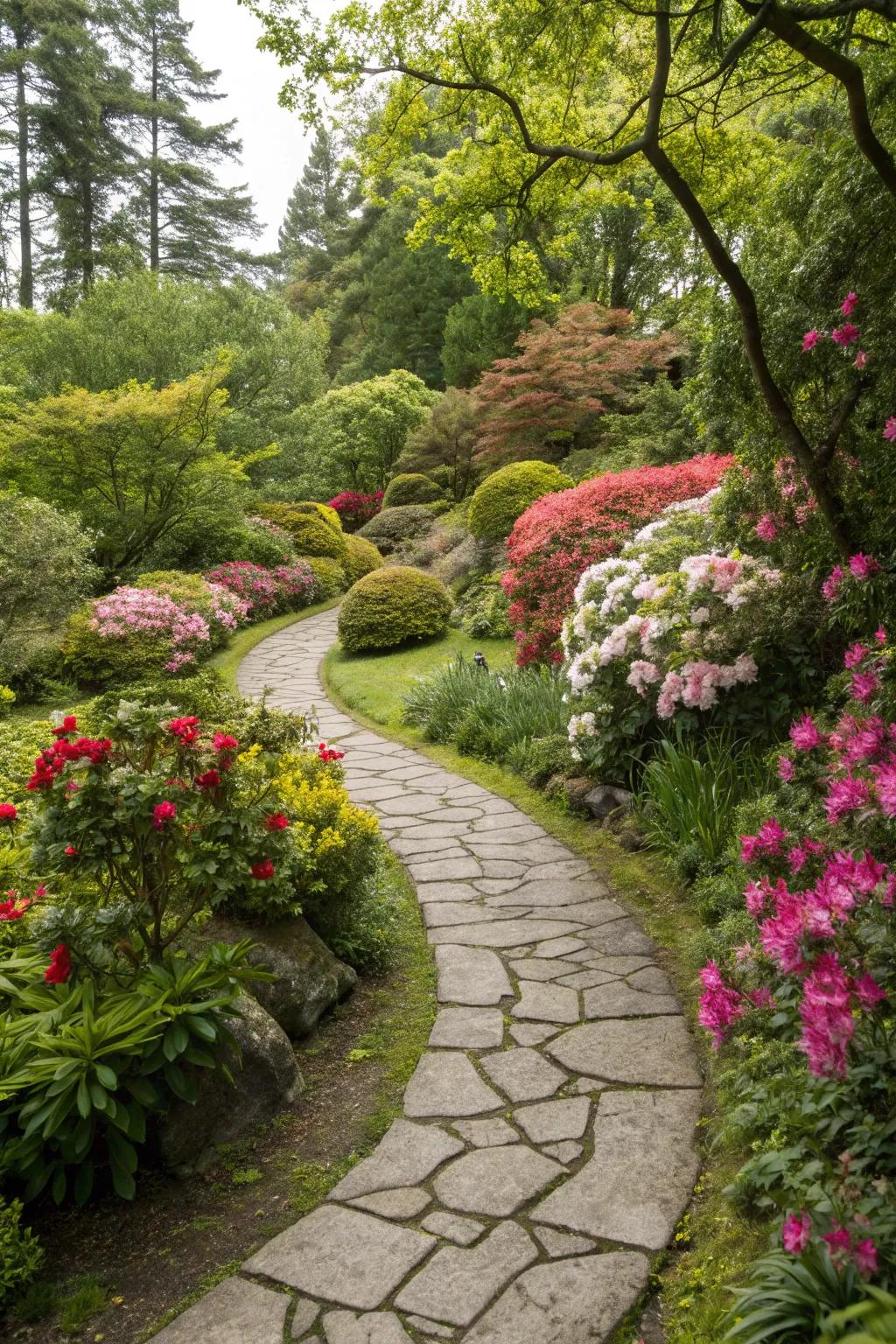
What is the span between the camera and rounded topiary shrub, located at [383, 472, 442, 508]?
20.3 meters

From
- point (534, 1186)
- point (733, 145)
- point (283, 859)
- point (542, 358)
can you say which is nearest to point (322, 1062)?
point (283, 859)

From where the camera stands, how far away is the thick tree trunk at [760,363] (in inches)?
138

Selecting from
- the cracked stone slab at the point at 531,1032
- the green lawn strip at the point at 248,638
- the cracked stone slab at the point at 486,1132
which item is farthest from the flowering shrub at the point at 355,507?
the cracked stone slab at the point at 486,1132

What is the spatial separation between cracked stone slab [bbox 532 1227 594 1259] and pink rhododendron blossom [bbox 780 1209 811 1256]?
65cm

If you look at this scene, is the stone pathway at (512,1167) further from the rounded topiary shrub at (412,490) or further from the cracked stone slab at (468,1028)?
the rounded topiary shrub at (412,490)

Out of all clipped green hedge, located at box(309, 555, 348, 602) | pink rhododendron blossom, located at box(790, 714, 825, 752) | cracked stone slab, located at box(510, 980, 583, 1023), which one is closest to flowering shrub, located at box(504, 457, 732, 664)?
cracked stone slab, located at box(510, 980, 583, 1023)

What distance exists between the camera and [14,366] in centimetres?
1591

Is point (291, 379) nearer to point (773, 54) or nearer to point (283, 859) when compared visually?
point (773, 54)

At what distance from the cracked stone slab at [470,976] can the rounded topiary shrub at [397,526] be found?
49.0 ft

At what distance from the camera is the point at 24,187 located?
22.1 meters

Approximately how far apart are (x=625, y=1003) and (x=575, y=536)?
217 inches

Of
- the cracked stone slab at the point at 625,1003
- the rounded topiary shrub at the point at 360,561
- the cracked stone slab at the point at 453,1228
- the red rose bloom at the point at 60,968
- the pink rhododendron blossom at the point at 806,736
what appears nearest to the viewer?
the cracked stone slab at the point at 453,1228

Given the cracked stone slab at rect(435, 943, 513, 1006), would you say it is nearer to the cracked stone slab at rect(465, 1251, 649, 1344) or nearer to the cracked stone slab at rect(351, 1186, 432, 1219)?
the cracked stone slab at rect(351, 1186, 432, 1219)

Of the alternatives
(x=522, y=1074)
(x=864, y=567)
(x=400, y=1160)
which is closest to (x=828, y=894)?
(x=522, y=1074)
